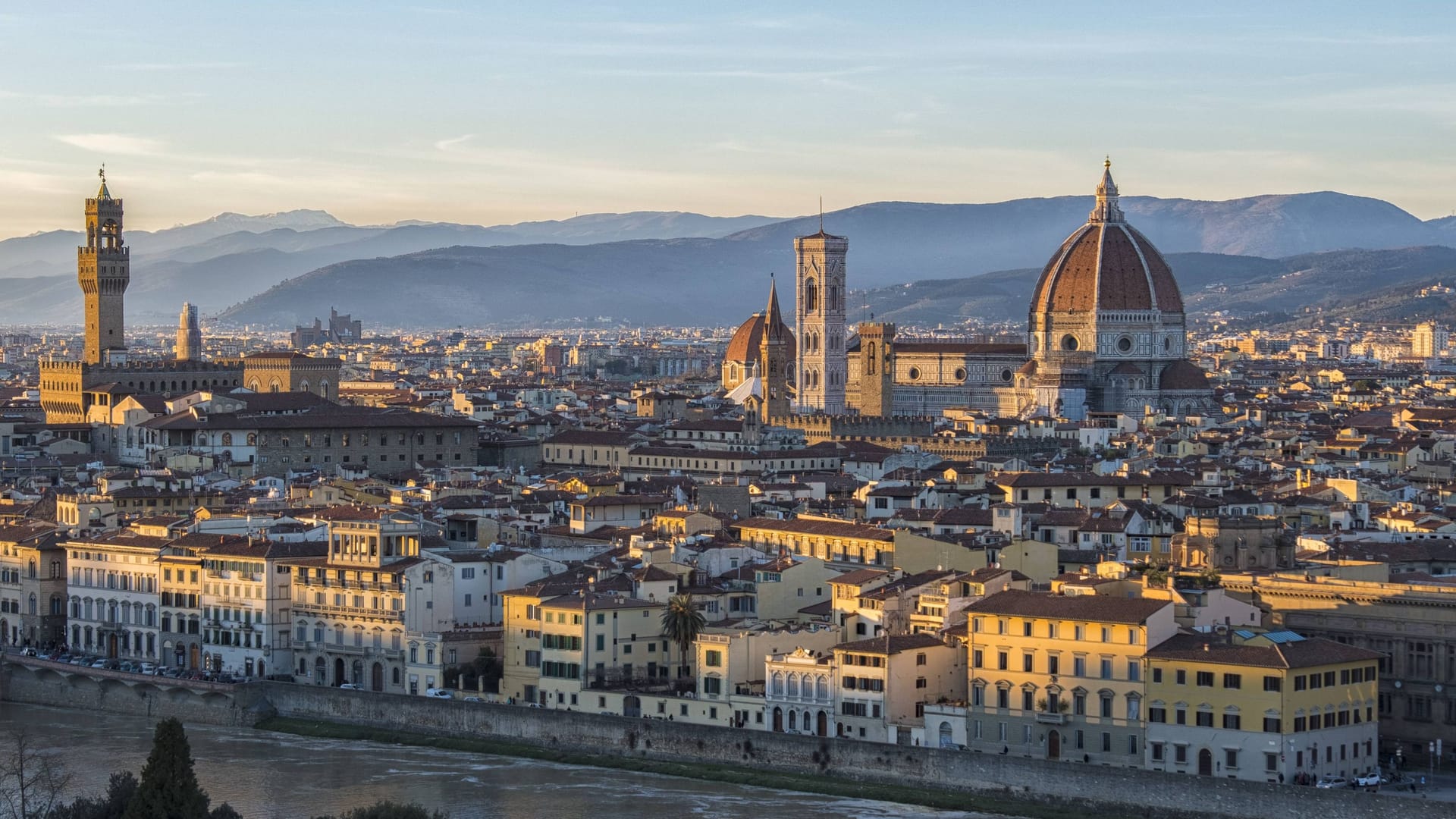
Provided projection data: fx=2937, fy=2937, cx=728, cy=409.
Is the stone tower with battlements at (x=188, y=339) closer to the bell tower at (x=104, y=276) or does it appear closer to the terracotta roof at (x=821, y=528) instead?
the bell tower at (x=104, y=276)

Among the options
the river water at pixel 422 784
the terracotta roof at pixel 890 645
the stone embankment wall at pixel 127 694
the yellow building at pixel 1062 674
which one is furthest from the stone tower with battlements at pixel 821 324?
the yellow building at pixel 1062 674

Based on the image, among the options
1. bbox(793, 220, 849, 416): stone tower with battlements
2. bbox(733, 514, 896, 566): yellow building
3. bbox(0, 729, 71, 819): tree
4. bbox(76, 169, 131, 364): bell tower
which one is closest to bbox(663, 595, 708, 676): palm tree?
bbox(733, 514, 896, 566): yellow building

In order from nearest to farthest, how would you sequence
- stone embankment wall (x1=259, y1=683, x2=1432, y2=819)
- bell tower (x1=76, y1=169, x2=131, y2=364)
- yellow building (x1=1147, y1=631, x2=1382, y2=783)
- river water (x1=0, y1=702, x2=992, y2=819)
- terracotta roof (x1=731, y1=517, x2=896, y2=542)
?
stone embankment wall (x1=259, y1=683, x2=1432, y2=819) < yellow building (x1=1147, y1=631, x2=1382, y2=783) < river water (x1=0, y1=702, x2=992, y2=819) < terracotta roof (x1=731, y1=517, x2=896, y2=542) < bell tower (x1=76, y1=169, x2=131, y2=364)

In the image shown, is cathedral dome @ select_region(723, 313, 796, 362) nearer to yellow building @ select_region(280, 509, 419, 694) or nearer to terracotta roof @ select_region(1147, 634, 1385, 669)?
yellow building @ select_region(280, 509, 419, 694)

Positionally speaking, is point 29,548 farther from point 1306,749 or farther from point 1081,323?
point 1081,323

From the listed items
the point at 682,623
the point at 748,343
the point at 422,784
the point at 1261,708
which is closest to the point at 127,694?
the point at 422,784

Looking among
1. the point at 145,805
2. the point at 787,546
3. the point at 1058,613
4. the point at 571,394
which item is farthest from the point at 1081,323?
the point at 145,805

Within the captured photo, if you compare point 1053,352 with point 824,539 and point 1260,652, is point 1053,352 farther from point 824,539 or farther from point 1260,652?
point 1260,652
